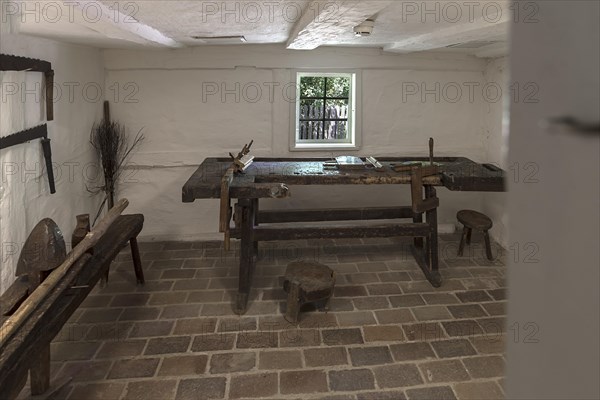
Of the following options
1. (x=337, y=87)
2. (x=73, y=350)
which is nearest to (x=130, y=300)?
(x=73, y=350)

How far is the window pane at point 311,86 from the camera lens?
20.4ft

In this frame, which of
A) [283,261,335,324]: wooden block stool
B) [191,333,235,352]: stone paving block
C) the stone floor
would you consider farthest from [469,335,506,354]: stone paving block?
[191,333,235,352]: stone paving block

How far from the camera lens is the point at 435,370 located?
3182mm

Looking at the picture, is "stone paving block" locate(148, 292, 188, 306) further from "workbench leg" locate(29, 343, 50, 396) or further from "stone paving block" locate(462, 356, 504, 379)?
"stone paving block" locate(462, 356, 504, 379)

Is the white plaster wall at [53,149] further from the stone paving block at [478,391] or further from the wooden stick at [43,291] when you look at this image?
the stone paving block at [478,391]

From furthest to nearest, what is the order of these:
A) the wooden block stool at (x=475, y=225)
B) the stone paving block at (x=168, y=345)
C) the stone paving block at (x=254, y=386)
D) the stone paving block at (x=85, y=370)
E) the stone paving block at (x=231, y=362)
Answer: the wooden block stool at (x=475, y=225), the stone paving block at (x=168, y=345), the stone paving block at (x=231, y=362), the stone paving block at (x=85, y=370), the stone paving block at (x=254, y=386)

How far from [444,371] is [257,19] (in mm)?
3160

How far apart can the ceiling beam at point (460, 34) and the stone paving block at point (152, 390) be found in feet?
12.0

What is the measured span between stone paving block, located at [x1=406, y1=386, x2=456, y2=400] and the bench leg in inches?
115

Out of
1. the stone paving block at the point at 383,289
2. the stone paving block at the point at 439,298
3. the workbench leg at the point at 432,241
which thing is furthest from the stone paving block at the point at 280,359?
the workbench leg at the point at 432,241

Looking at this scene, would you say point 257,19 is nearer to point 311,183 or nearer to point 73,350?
point 311,183

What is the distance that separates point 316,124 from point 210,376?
4059mm

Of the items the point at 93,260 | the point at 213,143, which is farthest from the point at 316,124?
the point at 93,260

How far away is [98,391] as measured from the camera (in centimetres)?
295
